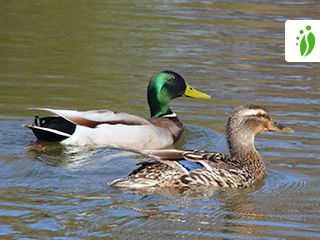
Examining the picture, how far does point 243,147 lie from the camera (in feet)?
39.2

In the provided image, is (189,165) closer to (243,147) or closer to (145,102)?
(243,147)

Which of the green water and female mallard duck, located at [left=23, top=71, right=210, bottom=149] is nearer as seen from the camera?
the green water

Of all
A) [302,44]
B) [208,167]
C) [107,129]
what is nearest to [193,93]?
[107,129]

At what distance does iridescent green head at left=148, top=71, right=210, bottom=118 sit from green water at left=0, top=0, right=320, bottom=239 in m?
0.35

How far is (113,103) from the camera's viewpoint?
48.2ft

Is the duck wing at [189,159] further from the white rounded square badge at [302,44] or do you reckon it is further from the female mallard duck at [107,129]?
the white rounded square badge at [302,44]

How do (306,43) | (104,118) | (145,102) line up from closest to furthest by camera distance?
(104,118)
(145,102)
(306,43)

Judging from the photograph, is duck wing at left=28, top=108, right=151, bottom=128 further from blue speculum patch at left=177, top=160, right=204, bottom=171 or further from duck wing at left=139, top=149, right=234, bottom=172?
blue speculum patch at left=177, top=160, right=204, bottom=171

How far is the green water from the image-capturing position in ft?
32.2

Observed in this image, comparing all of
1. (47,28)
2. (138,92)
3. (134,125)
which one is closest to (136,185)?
(134,125)

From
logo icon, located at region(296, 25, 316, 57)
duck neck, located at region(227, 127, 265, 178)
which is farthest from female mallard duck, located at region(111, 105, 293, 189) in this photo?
logo icon, located at region(296, 25, 316, 57)

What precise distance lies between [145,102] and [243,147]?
3.18 meters

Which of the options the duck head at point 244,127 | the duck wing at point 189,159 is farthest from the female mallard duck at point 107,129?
the duck wing at point 189,159

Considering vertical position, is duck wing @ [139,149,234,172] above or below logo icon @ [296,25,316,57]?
below
